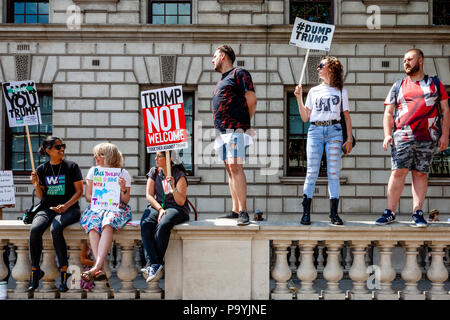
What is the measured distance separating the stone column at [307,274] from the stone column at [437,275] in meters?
1.06

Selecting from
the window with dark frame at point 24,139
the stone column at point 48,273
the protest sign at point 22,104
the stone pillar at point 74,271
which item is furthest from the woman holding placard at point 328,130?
the window with dark frame at point 24,139

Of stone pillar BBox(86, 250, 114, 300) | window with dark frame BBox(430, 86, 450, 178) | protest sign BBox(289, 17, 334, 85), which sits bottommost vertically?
stone pillar BBox(86, 250, 114, 300)

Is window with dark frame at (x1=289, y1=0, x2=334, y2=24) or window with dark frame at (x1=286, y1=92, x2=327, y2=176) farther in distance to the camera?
window with dark frame at (x1=289, y1=0, x2=334, y2=24)

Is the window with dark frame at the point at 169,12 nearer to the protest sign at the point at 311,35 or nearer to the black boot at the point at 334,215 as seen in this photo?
the protest sign at the point at 311,35

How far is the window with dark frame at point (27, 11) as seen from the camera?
1401 centimetres

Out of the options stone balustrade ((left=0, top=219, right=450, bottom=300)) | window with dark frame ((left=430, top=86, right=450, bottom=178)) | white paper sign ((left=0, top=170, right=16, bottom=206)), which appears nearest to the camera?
stone balustrade ((left=0, top=219, right=450, bottom=300))

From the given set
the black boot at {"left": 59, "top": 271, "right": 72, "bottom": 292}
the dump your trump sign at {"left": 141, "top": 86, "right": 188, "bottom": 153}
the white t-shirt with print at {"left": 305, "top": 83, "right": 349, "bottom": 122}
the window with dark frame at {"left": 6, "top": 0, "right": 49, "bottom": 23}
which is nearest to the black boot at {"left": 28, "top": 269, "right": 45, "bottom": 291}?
the black boot at {"left": 59, "top": 271, "right": 72, "bottom": 292}

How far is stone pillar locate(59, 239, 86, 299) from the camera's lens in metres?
4.26

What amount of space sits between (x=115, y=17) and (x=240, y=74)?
977 centimetres

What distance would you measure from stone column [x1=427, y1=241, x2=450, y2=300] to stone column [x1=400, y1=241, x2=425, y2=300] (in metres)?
0.10

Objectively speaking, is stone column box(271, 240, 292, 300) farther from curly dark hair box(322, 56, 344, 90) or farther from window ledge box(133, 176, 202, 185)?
window ledge box(133, 176, 202, 185)

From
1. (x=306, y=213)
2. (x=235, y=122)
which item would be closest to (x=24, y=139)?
(x=235, y=122)
